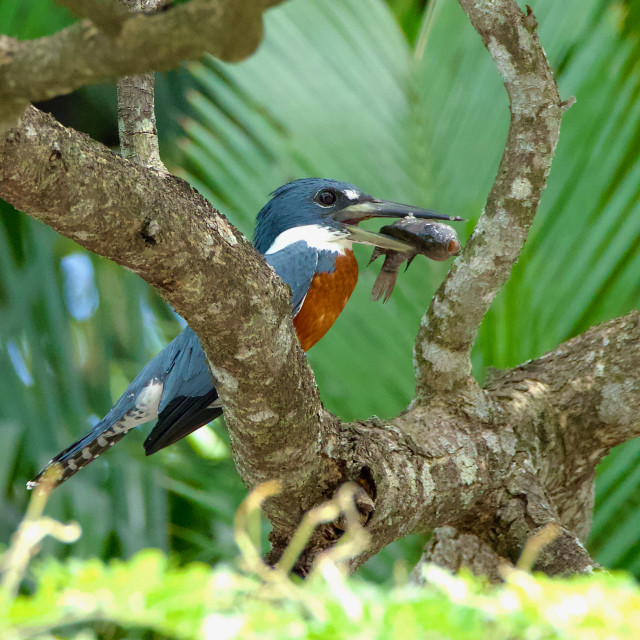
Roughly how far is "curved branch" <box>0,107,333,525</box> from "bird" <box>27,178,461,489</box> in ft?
1.64

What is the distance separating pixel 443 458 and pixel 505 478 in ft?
0.60

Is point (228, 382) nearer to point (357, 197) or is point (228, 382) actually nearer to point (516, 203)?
point (516, 203)

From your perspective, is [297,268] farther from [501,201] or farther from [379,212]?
[501,201]

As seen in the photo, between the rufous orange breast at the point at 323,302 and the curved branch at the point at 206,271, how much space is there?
0.77m

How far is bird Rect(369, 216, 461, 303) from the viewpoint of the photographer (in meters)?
2.23

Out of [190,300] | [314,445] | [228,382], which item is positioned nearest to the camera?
[190,300]

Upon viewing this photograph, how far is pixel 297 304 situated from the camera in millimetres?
2613

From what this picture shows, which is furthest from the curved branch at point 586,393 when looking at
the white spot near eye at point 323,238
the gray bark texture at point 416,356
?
the white spot near eye at point 323,238

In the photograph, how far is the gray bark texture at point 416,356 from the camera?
4.10 feet

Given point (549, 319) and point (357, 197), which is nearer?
point (549, 319)

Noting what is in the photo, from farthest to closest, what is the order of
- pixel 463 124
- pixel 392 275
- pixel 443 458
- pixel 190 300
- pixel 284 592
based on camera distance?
1. pixel 463 124
2. pixel 392 275
3. pixel 443 458
4. pixel 190 300
5. pixel 284 592

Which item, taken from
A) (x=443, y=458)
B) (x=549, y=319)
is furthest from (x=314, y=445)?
(x=549, y=319)

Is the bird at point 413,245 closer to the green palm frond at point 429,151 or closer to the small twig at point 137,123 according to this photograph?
the green palm frond at point 429,151

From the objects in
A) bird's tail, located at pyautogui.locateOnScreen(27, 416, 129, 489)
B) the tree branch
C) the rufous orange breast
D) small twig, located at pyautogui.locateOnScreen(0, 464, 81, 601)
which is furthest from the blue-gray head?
small twig, located at pyautogui.locateOnScreen(0, 464, 81, 601)
